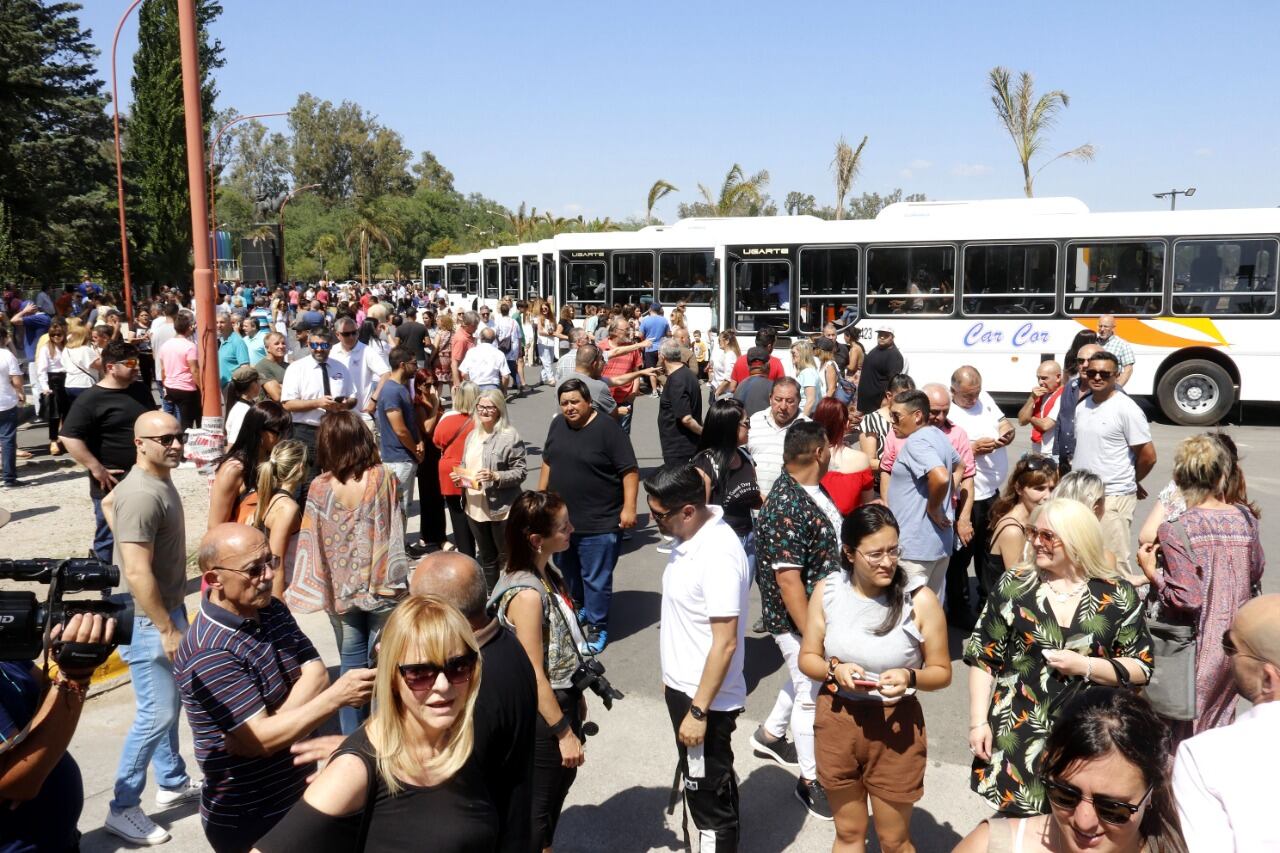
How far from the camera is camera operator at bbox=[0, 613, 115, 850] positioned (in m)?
2.57

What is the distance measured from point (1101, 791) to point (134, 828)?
407cm

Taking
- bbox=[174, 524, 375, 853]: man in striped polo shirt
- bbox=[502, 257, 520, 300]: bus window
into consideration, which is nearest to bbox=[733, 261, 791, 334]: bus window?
bbox=[174, 524, 375, 853]: man in striped polo shirt

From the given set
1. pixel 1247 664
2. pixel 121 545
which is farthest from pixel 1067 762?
pixel 121 545

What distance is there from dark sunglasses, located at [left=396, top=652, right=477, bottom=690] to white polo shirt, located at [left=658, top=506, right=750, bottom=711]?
60.5 inches

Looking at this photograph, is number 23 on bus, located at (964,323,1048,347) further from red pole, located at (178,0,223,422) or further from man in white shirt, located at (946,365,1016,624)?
red pole, located at (178,0,223,422)

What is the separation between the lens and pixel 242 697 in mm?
3090

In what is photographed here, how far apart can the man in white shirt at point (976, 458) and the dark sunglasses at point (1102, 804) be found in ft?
15.9

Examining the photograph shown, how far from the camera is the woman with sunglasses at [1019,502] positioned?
5.11 metres

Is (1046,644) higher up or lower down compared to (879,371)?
lower down

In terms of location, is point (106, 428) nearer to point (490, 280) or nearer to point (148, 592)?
point (148, 592)

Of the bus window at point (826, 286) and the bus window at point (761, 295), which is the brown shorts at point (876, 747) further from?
the bus window at point (761, 295)

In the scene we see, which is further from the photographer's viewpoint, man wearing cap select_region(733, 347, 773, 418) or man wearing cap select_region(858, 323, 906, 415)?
man wearing cap select_region(858, 323, 906, 415)

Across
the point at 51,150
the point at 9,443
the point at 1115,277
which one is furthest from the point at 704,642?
the point at 51,150

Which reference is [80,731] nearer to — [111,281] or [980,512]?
[980,512]
